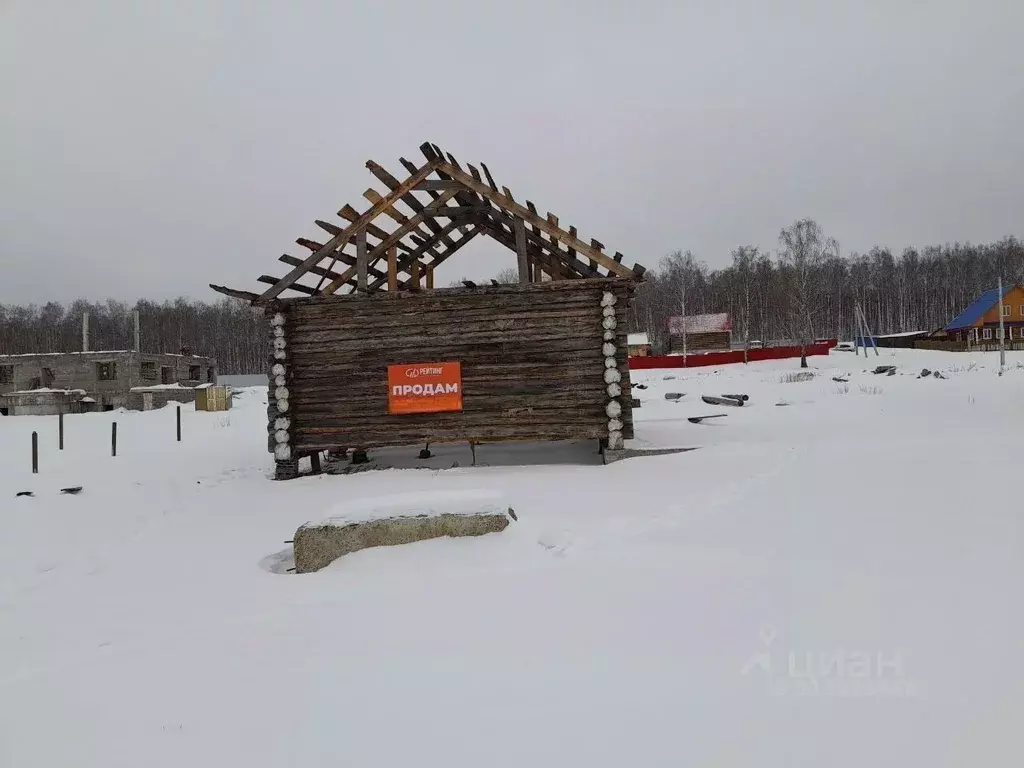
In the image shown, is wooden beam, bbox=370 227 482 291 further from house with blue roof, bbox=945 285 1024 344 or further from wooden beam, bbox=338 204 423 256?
house with blue roof, bbox=945 285 1024 344

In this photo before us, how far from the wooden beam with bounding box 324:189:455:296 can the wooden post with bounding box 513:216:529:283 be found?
148 cm

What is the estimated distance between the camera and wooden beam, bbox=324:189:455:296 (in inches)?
434

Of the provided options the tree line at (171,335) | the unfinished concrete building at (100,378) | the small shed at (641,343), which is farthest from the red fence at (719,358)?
the tree line at (171,335)

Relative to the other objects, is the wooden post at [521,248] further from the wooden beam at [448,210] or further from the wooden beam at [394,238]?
the wooden beam at [394,238]

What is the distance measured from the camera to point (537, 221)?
34.3ft

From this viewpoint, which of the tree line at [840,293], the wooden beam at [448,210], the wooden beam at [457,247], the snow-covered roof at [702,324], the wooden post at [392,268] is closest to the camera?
the wooden post at [392,268]

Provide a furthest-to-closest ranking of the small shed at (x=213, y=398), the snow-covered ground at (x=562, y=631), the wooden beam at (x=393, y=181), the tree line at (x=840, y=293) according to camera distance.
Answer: the tree line at (x=840, y=293), the small shed at (x=213, y=398), the wooden beam at (x=393, y=181), the snow-covered ground at (x=562, y=631)

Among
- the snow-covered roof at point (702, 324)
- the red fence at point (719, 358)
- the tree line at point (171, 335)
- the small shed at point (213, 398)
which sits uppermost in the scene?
the tree line at point (171, 335)

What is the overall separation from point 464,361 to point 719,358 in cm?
3013

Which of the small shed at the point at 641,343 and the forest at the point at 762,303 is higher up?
the forest at the point at 762,303

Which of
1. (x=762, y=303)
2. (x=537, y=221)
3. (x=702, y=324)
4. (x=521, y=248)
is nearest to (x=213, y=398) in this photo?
(x=521, y=248)

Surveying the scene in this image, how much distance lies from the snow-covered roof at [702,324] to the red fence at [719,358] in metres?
11.1

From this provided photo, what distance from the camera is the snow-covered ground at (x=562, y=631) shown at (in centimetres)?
279

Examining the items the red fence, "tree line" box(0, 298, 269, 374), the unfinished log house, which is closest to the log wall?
the unfinished log house
